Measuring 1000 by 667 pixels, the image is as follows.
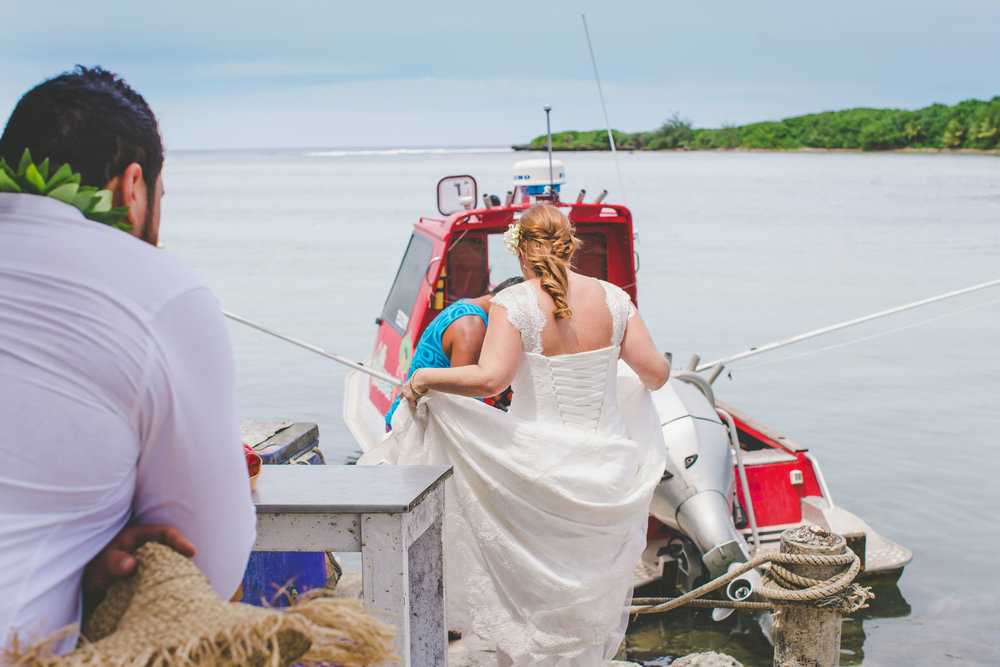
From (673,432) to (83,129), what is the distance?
398 cm

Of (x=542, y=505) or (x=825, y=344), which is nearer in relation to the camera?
(x=542, y=505)

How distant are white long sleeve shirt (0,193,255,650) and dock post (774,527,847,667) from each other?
3.12 metres

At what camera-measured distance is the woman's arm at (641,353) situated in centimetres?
371

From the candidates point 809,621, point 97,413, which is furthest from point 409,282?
point 97,413

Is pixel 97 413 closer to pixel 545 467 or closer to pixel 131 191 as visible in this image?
pixel 131 191

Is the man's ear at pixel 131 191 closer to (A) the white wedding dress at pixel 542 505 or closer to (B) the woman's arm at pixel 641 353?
(A) the white wedding dress at pixel 542 505

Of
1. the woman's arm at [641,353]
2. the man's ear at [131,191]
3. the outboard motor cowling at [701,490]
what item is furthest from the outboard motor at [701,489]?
the man's ear at [131,191]

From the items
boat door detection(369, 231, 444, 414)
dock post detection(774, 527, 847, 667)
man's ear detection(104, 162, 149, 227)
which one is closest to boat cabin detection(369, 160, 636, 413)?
boat door detection(369, 231, 444, 414)

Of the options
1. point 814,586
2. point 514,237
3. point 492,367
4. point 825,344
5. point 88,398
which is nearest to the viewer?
point 88,398

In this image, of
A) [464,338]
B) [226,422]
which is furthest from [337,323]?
[226,422]

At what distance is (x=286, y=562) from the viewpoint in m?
3.69

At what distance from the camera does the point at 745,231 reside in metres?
35.5

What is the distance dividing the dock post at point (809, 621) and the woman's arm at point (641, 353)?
95 cm

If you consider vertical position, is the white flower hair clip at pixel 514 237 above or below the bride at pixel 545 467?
above
